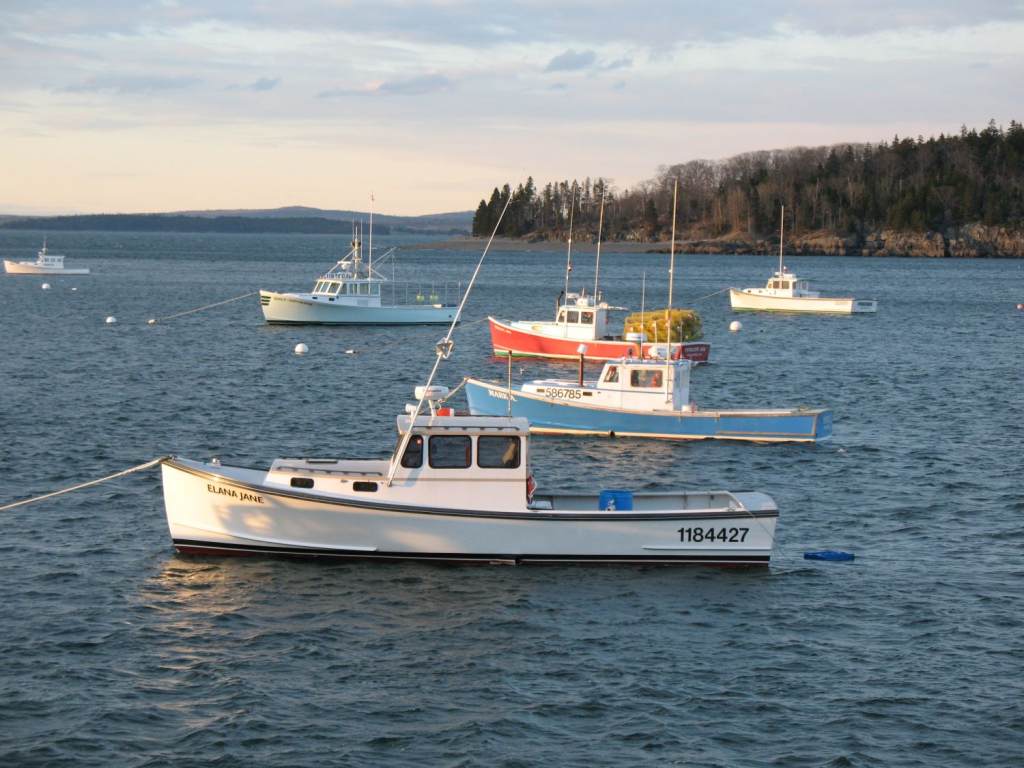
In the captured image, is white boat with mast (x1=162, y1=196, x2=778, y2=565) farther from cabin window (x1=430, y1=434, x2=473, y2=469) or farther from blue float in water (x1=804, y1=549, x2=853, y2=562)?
blue float in water (x1=804, y1=549, x2=853, y2=562)

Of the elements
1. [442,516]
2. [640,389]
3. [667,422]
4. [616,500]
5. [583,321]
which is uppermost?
[583,321]

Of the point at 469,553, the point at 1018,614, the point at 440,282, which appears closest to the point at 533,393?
the point at 469,553

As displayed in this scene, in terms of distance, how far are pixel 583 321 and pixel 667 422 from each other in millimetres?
20269

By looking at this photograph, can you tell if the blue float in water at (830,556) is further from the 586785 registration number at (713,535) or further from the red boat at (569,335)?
the red boat at (569,335)

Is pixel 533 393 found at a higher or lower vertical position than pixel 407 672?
higher

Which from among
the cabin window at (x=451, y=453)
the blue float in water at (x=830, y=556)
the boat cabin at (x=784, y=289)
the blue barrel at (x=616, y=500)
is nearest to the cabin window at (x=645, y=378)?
the blue float in water at (x=830, y=556)

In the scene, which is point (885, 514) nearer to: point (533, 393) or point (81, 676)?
point (533, 393)

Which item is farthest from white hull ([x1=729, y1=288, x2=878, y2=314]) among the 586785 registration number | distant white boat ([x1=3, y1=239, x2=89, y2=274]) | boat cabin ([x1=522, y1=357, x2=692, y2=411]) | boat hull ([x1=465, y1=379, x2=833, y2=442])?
the 586785 registration number

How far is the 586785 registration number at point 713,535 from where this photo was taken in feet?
82.7

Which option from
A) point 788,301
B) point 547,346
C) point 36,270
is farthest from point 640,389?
point 36,270

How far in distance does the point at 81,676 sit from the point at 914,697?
12592 millimetres

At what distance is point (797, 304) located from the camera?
323 feet

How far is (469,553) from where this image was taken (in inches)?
989

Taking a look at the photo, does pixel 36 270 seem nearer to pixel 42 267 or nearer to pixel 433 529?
pixel 42 267
